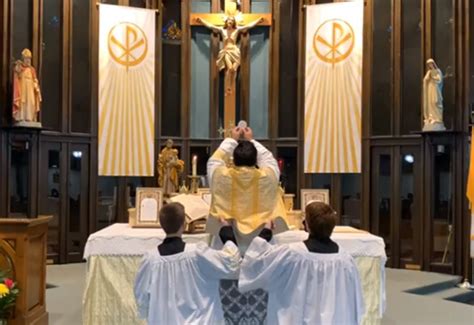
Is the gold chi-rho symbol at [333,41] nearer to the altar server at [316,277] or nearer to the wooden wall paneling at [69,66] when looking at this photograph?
the wooden wall paneling at [69,66]

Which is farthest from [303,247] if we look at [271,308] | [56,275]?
[56,275]

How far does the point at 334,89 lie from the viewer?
380 inches

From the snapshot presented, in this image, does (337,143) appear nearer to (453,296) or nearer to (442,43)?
(442,43)

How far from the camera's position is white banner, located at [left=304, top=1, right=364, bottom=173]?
9555 millimetres

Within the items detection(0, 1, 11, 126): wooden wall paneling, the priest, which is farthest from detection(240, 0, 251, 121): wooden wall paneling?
the priest

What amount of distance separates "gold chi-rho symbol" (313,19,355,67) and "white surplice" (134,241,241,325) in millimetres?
6781

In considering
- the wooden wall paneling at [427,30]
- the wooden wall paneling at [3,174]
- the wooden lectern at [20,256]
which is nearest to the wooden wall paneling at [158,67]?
the wooden wall paneling at [3,174]

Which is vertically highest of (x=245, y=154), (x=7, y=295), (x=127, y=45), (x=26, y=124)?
(x=127, y=45)

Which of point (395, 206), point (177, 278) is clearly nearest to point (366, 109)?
point (395, 206)

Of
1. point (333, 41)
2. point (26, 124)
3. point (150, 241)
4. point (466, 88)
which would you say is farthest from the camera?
point (333, 41)

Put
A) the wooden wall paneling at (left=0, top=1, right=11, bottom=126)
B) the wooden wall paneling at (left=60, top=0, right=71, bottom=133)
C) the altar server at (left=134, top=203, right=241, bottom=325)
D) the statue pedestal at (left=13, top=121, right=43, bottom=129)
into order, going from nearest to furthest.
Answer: the altar server at (left=134, top=203, right=241, bottom=325) → the statue pedestal at (left=13, top=121, right=43, bottom=129) → the wooden wall paneling at (left=0, top=1, right=11, bottom=126) → the wooden wall paneling at (left=60, top=0, right=71, bottom=133)

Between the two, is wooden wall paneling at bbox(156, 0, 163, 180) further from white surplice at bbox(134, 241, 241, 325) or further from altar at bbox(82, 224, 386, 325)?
white surplice at bbox(134, 241, 241, 325)

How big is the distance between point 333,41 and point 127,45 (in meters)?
3.34

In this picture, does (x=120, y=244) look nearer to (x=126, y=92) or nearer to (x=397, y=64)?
(x=126, y=92)
